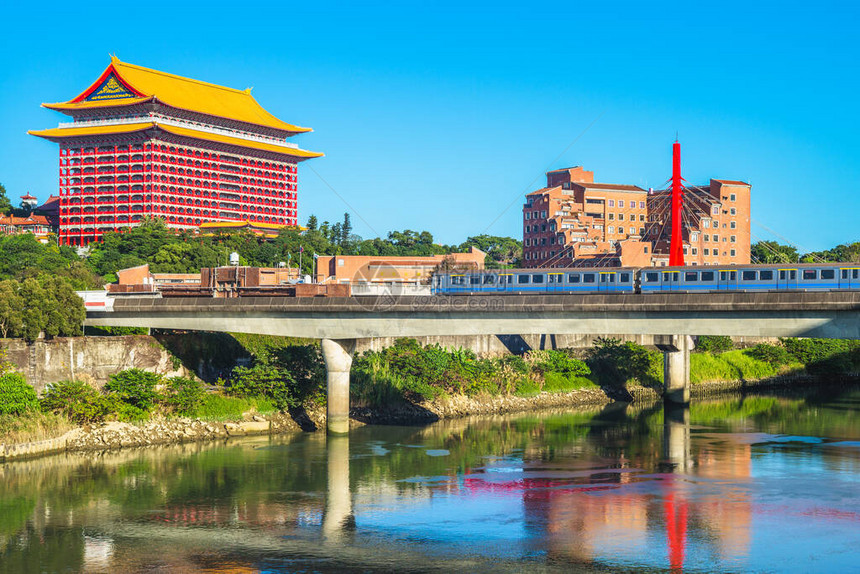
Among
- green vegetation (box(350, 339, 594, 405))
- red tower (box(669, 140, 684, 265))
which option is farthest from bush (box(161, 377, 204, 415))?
red tower (box(669, 140, 684, 265))

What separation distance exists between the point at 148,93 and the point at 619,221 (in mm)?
87934

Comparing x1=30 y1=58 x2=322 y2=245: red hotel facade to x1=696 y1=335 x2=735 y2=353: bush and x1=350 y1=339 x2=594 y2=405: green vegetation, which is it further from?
x1=696 y1=335 x2=735 y2=353: bush

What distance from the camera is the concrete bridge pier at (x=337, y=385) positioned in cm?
5906

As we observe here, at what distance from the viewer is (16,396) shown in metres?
52.6

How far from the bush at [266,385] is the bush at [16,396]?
13.0 meters

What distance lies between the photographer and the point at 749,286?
6962 cm

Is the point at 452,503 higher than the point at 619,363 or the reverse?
the reverse

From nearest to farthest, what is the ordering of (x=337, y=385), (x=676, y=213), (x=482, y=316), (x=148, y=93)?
(x=482, y=316) < (x=337, y=385) < (x=676, y=213) < (x=148, y=93)

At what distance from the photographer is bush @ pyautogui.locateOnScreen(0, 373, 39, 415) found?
5194 centimetres

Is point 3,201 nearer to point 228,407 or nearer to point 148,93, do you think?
point 148,93

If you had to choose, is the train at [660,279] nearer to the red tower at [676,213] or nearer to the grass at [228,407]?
the red tower at [676,213]

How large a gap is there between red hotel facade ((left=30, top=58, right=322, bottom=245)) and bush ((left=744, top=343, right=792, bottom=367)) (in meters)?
116

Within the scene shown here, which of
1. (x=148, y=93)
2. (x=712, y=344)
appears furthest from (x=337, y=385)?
(x=148, y=93)

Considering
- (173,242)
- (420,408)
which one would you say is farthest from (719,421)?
(173,242)
